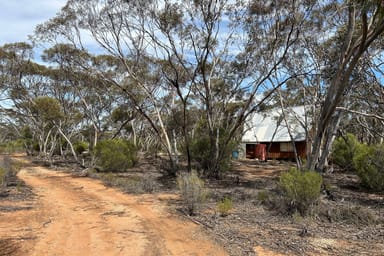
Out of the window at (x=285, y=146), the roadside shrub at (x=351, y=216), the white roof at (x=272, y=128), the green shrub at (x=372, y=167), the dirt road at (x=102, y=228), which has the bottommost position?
the dirt road at (x=102, y=228)

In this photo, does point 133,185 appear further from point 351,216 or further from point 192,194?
point 351,216

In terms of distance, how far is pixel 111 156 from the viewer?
20.8 meters

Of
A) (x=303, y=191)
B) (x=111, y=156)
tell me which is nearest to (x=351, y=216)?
(x=303, y=191)

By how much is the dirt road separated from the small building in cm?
2482

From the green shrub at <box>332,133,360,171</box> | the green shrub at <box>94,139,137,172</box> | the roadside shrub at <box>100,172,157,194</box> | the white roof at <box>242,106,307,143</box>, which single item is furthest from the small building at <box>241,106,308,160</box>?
the roadside shrub at <box>100,172,157,194</box>

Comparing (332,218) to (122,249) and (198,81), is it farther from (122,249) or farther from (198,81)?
(198,81)

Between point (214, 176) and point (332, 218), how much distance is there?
924 centimetres

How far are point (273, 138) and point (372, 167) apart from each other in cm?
2269

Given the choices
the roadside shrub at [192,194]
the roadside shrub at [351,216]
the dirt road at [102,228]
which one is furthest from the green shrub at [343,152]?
the roadside shrub at [192,194]

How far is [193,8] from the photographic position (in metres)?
15.3

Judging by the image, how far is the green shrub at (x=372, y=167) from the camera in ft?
44.6

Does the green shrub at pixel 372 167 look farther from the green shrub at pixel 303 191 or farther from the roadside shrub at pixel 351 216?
the green shrub at pixel 303 191

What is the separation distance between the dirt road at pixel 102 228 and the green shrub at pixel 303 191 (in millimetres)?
2614

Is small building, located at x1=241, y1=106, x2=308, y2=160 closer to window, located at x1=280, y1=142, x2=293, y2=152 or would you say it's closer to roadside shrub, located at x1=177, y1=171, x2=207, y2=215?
window, located at x1=280, y1=142, x2=293, y2=152
